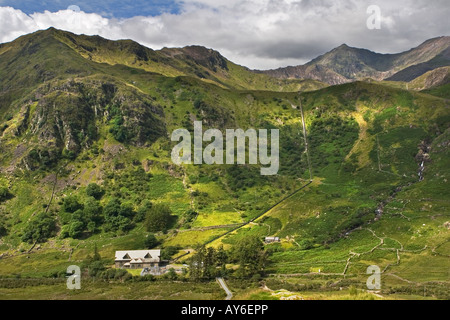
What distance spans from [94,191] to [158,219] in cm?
3409

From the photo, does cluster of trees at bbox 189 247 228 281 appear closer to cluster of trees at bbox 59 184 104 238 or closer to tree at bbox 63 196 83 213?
cluster of trees at bbox 59 184 104 238

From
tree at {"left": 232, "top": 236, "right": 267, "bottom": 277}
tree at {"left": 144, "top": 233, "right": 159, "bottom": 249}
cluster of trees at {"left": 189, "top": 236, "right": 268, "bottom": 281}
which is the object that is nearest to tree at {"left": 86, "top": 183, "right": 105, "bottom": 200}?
tree at {"left": 144, "top": 233, "right": 159, "bottom": 249}

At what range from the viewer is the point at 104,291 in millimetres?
71875

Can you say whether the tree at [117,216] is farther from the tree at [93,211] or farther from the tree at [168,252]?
the tree at [168,252]

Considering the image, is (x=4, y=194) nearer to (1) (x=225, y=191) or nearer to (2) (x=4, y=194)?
(2) (x=4, y=194)

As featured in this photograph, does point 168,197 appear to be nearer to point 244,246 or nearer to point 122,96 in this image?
point 244,246

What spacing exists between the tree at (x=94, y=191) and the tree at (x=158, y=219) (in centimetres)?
2630

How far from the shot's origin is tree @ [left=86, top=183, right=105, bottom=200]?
429 feet

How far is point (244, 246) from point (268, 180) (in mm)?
66051

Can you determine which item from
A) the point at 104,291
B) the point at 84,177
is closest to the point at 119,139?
the point at 84,177

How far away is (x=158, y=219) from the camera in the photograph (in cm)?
11494

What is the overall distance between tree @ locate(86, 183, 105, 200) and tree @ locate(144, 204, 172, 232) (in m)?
26.3

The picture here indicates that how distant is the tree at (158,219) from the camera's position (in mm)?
113938

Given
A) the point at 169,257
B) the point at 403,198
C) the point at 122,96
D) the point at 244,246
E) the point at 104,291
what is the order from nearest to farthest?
the point at 104,291 → the point at 244,246 → the point at 169,257 → the point at 403,198 → the point at 122,96
